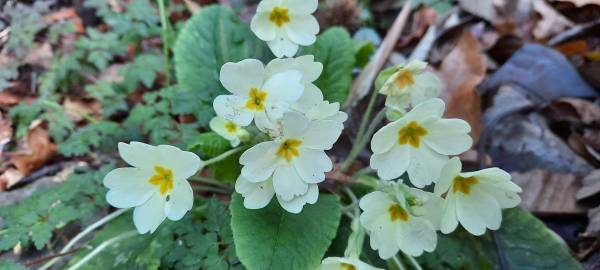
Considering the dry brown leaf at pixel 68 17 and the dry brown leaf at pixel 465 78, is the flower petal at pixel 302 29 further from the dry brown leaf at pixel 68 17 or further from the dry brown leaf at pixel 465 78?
the dry brown leaf at pixel 68 17

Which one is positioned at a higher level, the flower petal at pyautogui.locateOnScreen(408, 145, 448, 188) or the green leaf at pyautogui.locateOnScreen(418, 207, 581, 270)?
the flower petal at pyautogui.locateOnScreen(408, 145, 448, 188)

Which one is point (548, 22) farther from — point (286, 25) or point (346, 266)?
point (346, 266)

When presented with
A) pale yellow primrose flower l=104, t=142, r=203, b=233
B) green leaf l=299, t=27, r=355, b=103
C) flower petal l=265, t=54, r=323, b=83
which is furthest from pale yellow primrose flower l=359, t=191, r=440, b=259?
green leaf l=299, t=27, r=355, b=103

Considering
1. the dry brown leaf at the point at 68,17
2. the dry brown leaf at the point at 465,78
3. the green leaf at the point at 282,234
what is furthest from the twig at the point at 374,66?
the dry brown leaf at the point at 68,17

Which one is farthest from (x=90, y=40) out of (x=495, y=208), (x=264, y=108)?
(x=495, y=208)

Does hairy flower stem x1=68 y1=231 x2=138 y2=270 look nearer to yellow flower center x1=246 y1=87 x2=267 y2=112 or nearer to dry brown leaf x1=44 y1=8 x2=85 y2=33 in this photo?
yellow flower center x1=246 y1=87 x2=267 y2=112

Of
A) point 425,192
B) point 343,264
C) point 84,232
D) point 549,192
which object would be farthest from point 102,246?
point 549,192

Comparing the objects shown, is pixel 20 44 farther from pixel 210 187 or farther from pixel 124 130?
pixel 210 187
